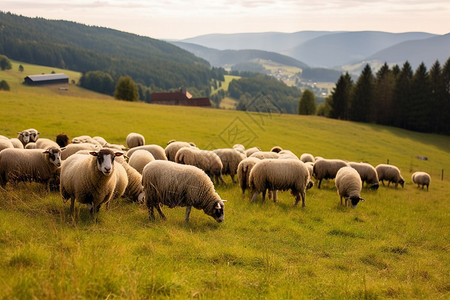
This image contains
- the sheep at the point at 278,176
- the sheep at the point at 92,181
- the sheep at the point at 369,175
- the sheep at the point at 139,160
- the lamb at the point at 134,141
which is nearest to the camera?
the sheep at the point at 92,181

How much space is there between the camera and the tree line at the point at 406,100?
68125 millimetres

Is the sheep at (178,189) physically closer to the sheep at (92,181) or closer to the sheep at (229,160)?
the sheep at (92,181)

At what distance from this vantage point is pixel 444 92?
69625mm

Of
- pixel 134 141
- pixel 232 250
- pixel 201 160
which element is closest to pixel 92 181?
pixel 232 250

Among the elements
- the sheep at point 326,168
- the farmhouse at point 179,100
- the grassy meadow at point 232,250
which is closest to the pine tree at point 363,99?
the farmhouse at point 179,100

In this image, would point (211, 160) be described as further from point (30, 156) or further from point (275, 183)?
point (30, 156)

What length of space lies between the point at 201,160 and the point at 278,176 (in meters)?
3.91

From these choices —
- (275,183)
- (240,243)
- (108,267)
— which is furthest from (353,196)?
(108,267)

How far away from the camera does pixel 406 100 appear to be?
227ft

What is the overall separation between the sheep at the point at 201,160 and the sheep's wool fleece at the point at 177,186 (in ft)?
15.9

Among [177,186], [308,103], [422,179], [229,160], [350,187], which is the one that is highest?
[308,103]

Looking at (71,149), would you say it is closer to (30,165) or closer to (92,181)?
(30,165)

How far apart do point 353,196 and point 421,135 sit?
187 ft

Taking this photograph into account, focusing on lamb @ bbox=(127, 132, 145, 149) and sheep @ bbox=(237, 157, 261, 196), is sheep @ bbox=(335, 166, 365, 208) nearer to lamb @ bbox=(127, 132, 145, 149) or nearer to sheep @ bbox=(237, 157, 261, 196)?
sheep @ bbox=(237, 157, 261, 196)
